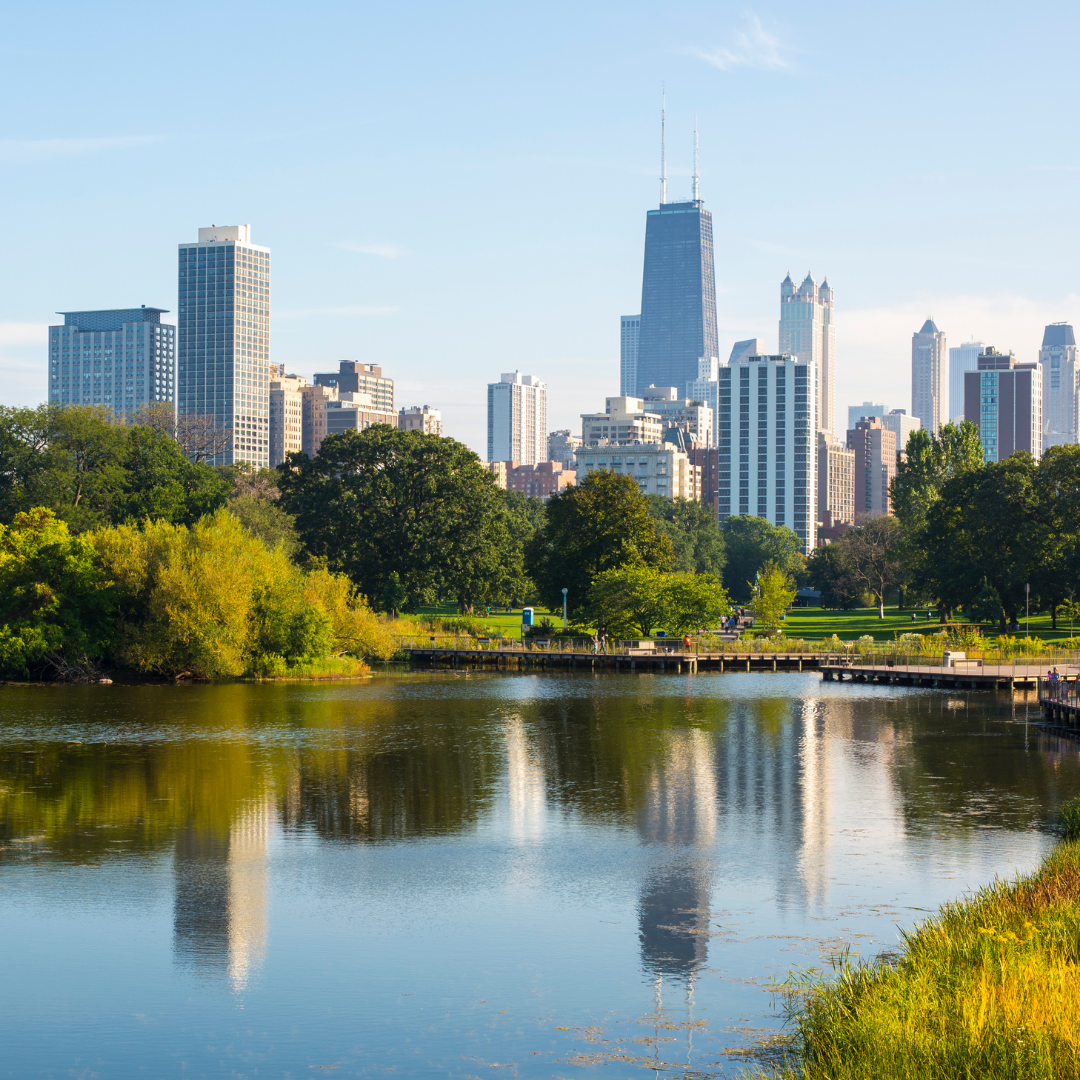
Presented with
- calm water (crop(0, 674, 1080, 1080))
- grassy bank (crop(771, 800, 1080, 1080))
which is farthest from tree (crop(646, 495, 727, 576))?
grassy bank (crop(771, 800, 1080, 1080))

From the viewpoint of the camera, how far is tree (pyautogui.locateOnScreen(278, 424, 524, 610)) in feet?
340

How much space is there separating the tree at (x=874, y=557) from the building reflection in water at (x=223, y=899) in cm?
12280

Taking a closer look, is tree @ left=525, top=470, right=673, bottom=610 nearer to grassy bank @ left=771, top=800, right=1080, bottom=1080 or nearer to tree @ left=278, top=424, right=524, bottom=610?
tree @ left=278, top=424, right=524, bottom=610

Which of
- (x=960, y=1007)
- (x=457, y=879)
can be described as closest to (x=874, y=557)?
(x=457, y=879)

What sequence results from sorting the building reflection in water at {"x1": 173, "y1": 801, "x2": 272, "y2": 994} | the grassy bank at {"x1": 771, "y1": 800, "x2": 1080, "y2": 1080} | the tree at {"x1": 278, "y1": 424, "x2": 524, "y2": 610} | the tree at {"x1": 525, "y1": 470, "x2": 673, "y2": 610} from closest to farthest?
the grassy bank at {"x1": 771, "y1": 800, "x2": 1080, "y2": 1080}
the building reflection in water at {"x1": 173, "y1": 801, "x2": 272, "y2": 994}
the tree at {"x1": 525, "y1": 470, "x2": 673, "y2": 610}
the tree at {"x1": 278, "y1": 424, "x2": 524, "y2": 610}

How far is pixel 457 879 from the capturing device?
26.1m

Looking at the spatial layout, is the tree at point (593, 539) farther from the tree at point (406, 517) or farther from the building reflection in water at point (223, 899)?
the building reflection in water at point (223, 899)

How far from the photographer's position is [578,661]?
87.8 metres

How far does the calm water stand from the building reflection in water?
0.30 ft

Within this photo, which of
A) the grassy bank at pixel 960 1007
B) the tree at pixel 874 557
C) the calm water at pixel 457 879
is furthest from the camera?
the tree at pixel 874 557

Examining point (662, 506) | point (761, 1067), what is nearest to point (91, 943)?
point (761, 1067)

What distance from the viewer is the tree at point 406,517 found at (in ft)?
340

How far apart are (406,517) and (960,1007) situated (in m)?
93.1

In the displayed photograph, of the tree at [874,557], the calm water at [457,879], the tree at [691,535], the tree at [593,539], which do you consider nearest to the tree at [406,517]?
the tree at [593,539]
